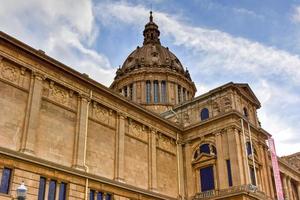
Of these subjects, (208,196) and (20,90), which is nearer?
(20,90)

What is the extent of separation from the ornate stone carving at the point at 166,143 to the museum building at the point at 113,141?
187mm

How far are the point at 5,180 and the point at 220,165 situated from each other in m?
20.1

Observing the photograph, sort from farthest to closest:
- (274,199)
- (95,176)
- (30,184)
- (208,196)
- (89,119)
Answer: (274,199), (208,196), (89,119), (95,176), (30,184)

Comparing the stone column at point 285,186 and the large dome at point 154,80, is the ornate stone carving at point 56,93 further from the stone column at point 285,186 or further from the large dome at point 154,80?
the stone column at point 285,186

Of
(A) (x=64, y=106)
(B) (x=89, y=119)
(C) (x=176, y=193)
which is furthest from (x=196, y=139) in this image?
(A) (x=64, y=106)

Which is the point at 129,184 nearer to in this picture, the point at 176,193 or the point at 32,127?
the point at 176,193

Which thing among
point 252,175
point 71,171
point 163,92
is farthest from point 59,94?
point 163,92

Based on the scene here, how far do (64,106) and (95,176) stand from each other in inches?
230

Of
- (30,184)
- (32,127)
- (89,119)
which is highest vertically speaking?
(89,119)

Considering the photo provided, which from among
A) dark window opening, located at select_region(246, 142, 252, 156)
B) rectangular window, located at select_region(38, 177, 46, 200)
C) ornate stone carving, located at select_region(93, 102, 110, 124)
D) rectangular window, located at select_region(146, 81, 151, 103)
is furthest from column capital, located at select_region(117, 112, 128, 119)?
rectangular window, located at select_region(146, 81, 151, 103)

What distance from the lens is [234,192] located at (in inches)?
1287

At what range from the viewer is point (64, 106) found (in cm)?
2842

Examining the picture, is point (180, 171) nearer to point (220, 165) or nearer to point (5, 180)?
point (220, 165)

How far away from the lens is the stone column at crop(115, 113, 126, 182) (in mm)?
30547
